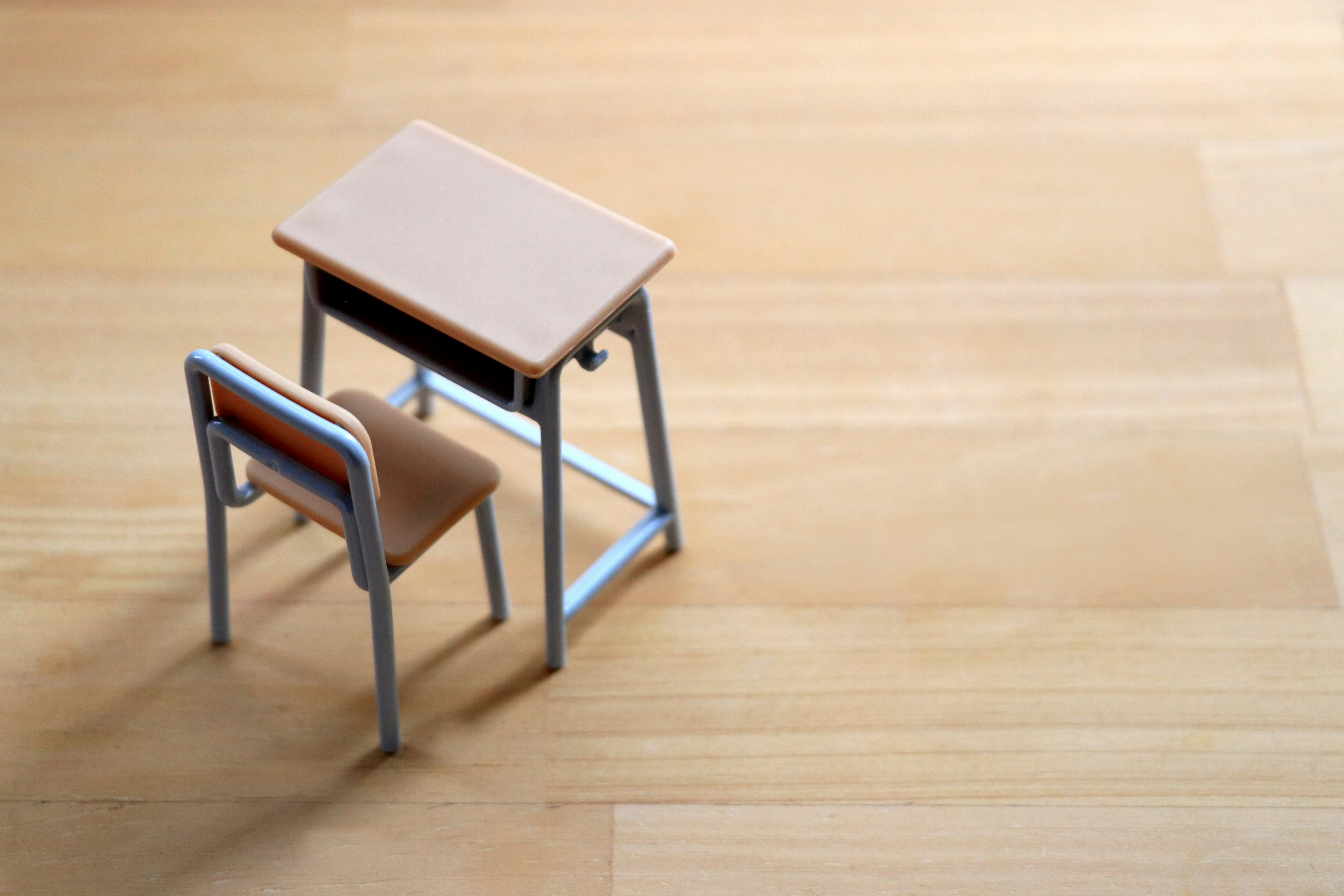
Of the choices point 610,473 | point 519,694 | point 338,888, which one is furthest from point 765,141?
point 338,888

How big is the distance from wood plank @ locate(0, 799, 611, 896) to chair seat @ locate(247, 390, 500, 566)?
440 mm

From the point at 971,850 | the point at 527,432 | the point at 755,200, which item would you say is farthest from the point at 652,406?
the point at 755,200

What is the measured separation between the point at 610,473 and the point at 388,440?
1.54ft

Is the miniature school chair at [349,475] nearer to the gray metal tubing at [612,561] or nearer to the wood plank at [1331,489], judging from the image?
the gray metal tubing at [612,561]

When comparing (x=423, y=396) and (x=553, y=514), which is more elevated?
(x=553, y=514)

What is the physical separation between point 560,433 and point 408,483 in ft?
0.82

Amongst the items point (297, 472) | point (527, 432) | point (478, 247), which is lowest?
point (527, 432)

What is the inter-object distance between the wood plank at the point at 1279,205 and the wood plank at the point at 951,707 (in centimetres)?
83

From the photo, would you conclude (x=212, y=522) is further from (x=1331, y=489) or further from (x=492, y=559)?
(x=1331, y=489)

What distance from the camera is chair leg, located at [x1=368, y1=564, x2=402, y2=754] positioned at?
183 centimetres

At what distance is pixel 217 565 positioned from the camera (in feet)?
6.83

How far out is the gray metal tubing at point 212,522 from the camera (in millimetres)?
1745

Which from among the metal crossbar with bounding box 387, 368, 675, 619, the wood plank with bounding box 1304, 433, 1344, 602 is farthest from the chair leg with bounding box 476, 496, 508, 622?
the wood plank with bounding box 1304, 433, 1344, 602

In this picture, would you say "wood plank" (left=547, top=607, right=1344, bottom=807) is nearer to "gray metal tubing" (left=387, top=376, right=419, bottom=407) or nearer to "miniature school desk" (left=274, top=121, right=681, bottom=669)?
"miniature school desk" (left=274, top=121, right=681, bottom=669)
